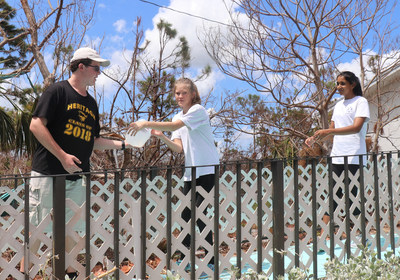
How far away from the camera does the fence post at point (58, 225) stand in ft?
6.84

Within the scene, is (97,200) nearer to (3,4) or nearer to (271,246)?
(271,246)

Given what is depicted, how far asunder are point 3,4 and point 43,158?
1147cm

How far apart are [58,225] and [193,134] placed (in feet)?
4.62

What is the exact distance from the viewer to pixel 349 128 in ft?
12.1

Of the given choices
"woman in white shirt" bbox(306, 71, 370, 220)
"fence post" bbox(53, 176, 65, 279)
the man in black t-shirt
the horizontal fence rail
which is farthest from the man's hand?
"woman in white shirt" bbox(306, 71, 370, 220)

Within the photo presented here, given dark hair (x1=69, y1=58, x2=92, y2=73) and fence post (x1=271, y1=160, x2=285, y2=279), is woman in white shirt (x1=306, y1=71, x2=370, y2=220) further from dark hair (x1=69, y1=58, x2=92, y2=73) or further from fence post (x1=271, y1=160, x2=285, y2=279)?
dark hair (x1=69, y1=58, x2=92, y2=73)

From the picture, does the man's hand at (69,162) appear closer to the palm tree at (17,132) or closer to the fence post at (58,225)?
the fence post at (58,225)

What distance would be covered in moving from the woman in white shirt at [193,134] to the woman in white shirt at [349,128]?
1.00 meters

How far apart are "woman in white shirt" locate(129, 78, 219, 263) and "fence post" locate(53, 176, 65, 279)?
3.20 ft

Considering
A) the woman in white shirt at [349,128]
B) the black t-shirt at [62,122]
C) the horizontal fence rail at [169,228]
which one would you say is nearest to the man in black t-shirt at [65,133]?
the black t-shirt at [62,122]

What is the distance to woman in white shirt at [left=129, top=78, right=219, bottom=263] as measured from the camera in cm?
313

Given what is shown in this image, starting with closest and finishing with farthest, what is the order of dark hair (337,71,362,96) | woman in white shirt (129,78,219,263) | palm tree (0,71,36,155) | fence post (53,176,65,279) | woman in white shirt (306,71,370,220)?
fence post (53,176,65,279) < woman in white shirt (129,78,219,263) < woman in white shirt (306,71,370,220) < dark hair (337,71,362,96) < palm tree (0,71,36,155)

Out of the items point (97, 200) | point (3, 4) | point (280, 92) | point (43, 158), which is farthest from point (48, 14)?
point (3, 4)

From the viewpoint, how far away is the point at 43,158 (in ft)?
8.94
